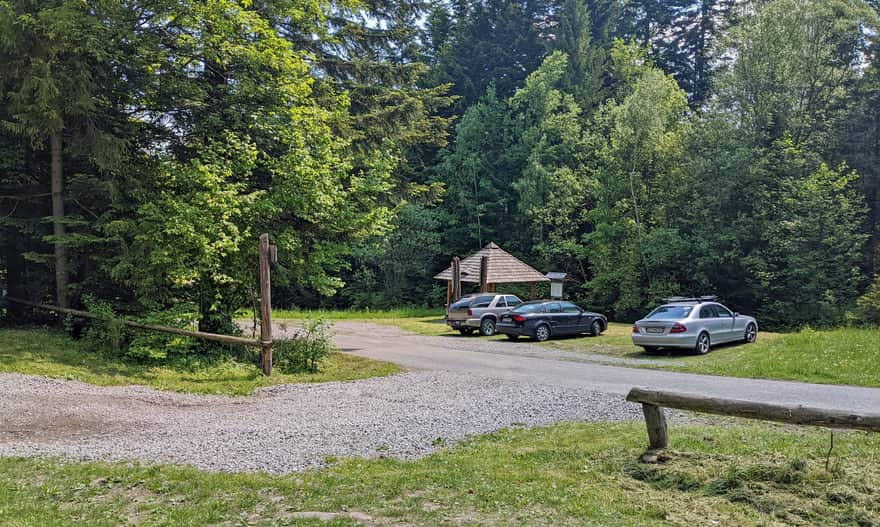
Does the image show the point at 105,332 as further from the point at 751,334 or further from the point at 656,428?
the point at 751,334

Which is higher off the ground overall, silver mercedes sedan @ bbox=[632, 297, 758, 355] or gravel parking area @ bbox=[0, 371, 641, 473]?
silver mercedes sedan @ bbox=[632, 297, 758, 355]

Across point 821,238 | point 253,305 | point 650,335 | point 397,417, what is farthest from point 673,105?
point 397,417

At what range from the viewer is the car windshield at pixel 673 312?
18625 millimetres

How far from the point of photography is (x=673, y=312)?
18.9 meters

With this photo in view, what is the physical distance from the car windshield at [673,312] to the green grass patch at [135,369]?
8188 mm

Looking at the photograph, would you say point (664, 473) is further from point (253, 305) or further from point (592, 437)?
point (253, 305)

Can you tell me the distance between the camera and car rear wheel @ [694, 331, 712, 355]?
1819cm

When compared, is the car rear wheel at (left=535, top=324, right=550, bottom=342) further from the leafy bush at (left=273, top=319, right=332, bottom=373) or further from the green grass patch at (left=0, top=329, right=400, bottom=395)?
the leafy bush at (left=273, top=319, right=332, bottom=373)

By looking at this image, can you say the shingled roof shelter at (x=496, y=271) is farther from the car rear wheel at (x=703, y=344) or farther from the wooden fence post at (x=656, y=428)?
the wooden fence post at (x=656, y=428)

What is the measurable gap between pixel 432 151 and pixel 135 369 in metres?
39.8

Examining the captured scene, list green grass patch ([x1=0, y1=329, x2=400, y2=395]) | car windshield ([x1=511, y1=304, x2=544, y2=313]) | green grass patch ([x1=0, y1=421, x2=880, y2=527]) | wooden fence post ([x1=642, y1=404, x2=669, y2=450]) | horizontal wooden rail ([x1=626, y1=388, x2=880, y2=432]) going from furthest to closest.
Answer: car windshield ([x1=511, y1=304, x2=544, y2=313]) → green grass patch ([x1=0, y1=329, x2=400, y2=395]) → wooden fence post ([x1=642, y1=404, x2=669, y2=450]) → horizontal wooden rail ([x1=626, y1=388, x2=880, y2=432]) → green grass patch ([x1=0, y1=421, x2=880, y2=527])

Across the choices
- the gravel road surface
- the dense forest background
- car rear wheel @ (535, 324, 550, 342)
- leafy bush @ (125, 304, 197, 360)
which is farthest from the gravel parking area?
car rear wheel @ (535, 324, 550, 342)

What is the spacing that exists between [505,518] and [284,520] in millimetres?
1805

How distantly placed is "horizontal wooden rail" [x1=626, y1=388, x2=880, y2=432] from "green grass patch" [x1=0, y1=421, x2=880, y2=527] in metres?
0.50
